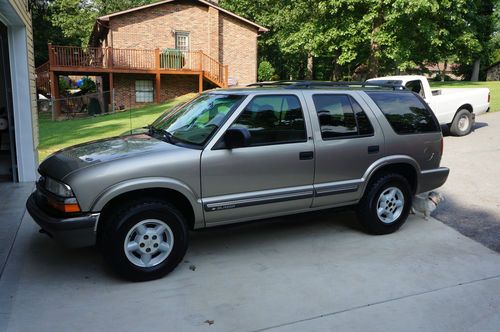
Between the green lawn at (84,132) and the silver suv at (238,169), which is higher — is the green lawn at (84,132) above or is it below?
below

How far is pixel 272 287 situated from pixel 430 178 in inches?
113

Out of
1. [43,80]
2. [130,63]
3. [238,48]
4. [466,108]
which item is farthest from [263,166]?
[43,80]

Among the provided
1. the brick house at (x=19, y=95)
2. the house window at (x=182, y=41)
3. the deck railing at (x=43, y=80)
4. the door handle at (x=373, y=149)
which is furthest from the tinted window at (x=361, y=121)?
the deck railing at (x=43, y=80)

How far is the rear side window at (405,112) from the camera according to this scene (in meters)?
5.66

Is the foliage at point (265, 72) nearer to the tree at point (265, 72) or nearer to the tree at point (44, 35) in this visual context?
the tree at point (265, 72)

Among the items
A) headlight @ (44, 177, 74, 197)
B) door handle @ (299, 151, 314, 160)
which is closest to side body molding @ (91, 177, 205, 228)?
headlight @ (44, 177, 74, 197)

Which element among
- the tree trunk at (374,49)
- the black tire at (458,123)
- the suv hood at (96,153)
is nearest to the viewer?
the suv hood at (96,153)

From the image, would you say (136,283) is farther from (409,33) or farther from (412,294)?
(409,33)

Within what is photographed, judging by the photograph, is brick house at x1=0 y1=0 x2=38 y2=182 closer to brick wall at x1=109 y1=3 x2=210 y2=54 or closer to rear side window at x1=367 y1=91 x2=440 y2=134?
rear side window at x1=367 y1=91 x2=440 y2=134

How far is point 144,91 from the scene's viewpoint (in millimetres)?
26766

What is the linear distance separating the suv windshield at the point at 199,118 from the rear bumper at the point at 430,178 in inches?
106

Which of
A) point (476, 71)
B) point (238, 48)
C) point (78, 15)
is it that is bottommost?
point (476, 71)

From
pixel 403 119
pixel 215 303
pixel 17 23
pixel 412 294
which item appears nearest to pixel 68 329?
pixel 215 303

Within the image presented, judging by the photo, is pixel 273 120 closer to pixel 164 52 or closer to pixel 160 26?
pixel 164 52
